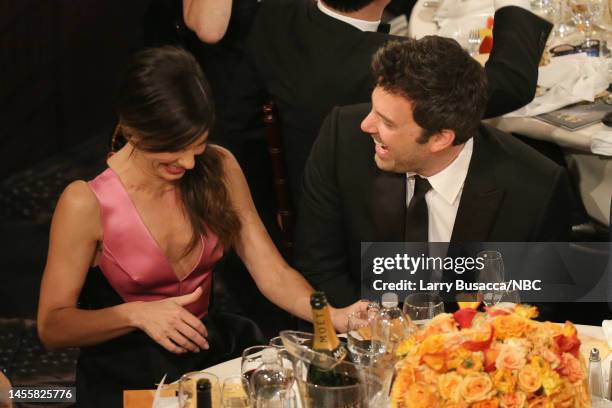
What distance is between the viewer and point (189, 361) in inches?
108

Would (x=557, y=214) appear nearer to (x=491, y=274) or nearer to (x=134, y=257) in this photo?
(x=491, y=274)

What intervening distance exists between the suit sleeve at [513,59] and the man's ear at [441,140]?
23.5 inches

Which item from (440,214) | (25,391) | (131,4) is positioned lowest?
(25,391)

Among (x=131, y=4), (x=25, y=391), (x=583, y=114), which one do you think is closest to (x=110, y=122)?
(x=131, y=4)

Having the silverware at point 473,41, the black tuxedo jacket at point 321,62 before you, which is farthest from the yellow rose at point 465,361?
the silverware at point 473,41

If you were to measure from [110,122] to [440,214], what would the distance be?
2815mm

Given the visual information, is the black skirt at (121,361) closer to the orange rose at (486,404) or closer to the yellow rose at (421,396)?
the yellow rose at (421,396)

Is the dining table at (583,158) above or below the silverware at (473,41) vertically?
below

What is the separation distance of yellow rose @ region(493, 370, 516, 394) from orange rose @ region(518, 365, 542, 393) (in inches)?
0.5

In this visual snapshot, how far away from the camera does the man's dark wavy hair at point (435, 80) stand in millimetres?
2676

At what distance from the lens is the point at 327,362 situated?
2.03m

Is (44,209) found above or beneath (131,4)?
beneath

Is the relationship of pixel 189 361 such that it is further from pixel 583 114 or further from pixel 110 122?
pixel 110 122

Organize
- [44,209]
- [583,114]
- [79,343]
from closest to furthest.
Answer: [79,343] → [583,114] → [44,209]
